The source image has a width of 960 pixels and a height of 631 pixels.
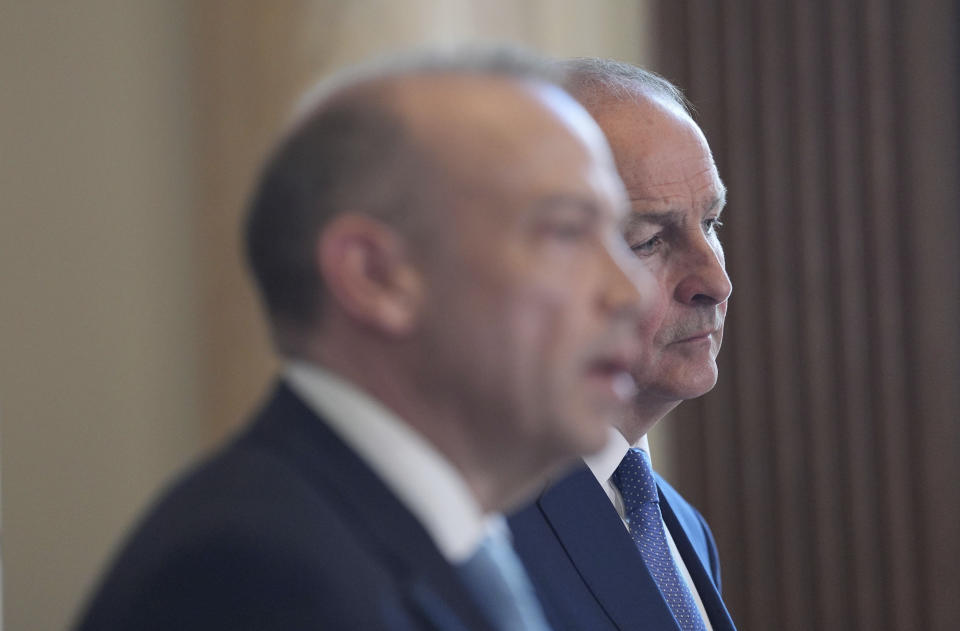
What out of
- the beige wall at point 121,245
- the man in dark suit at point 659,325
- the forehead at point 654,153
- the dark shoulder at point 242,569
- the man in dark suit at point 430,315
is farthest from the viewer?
the beige wall at point 121,245

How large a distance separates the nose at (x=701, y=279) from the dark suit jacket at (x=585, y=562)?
392 millimetres

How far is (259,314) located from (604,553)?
3.09 meters

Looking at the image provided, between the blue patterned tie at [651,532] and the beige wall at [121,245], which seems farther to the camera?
the beige wall at [121,245]

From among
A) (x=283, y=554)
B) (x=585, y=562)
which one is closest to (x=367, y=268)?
(x=283, y=554)

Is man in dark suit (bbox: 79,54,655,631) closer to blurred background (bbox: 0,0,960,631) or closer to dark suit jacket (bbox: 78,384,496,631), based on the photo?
dark suit jacket (bbox: 78,384,496,631)

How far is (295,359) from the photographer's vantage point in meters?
1.15

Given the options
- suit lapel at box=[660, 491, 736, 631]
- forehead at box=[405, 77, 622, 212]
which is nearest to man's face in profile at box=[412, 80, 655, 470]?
forehead at box=[405, 77, 622, 212]

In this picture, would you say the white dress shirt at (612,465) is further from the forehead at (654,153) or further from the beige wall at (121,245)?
the beige wall at (121,245)

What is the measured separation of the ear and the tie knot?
1.05 meters

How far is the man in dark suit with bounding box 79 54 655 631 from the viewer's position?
1074mm

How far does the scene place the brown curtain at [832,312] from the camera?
4809mm

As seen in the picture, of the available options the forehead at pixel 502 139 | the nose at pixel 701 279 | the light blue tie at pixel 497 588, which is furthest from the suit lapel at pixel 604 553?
the forehead at pixel 502 139

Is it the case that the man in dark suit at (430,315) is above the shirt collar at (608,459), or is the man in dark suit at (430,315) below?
above

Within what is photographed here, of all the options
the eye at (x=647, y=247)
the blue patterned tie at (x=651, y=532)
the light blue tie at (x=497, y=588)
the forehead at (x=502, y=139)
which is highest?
the forehead at (x=502, y=139)
